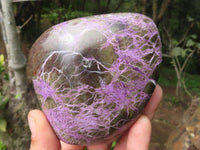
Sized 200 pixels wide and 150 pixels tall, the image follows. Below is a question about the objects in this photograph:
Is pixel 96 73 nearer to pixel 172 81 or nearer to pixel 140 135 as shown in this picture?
pixel 140 135

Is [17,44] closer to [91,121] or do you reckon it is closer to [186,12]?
[91,121]

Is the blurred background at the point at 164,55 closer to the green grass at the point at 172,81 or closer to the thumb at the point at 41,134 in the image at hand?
the green grass at the point at 172,81

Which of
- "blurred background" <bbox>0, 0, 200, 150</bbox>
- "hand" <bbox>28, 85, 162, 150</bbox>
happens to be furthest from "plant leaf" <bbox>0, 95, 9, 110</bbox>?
"hand" <bbox>28, 85, 162, 150</bbox>

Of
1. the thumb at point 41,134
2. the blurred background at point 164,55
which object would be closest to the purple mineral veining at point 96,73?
the thumb at point 41,134

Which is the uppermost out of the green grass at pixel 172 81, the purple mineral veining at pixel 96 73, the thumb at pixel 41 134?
the purple mineral veining at pixel 96 73

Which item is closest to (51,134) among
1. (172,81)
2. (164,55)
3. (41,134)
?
(41,134)

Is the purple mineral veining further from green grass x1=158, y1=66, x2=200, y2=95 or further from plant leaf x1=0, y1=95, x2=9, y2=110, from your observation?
green grass x1=158, y1=66, x2=200, y2=95
